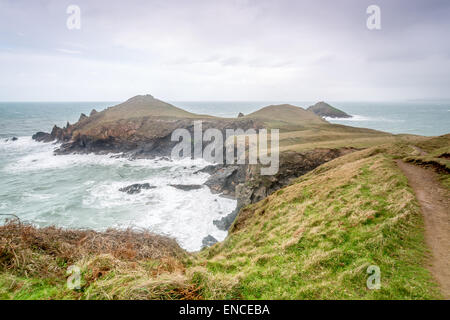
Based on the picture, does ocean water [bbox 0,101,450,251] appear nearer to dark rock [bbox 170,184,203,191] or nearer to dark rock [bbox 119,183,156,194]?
dark rock [bbox 170,184,203,191]

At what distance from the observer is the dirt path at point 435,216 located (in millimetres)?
5275

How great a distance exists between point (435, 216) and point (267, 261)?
21.1ft

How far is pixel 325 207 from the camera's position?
34.0 feet

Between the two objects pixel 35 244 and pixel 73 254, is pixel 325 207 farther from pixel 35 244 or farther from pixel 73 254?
pixel 35 244

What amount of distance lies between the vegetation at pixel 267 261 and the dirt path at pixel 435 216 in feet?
0.80

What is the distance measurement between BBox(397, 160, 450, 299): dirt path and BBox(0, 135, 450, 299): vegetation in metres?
0.24

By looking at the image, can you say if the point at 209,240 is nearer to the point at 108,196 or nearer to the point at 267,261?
the point at 267,261

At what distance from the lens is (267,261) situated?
707cm

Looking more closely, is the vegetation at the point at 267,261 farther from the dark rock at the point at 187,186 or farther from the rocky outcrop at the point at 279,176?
the dark rock at the point at 187,186

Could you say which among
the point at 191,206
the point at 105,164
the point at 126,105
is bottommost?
the point at 191,206

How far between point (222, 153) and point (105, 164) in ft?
89.5

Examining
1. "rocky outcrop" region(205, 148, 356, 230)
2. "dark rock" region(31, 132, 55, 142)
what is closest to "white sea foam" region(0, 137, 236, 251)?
"rocky outcrop" region(205, 148, 356, 230)

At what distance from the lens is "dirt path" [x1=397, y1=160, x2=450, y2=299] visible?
5.28 metres

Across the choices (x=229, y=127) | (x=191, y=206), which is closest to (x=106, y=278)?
(x=191, y=206)
